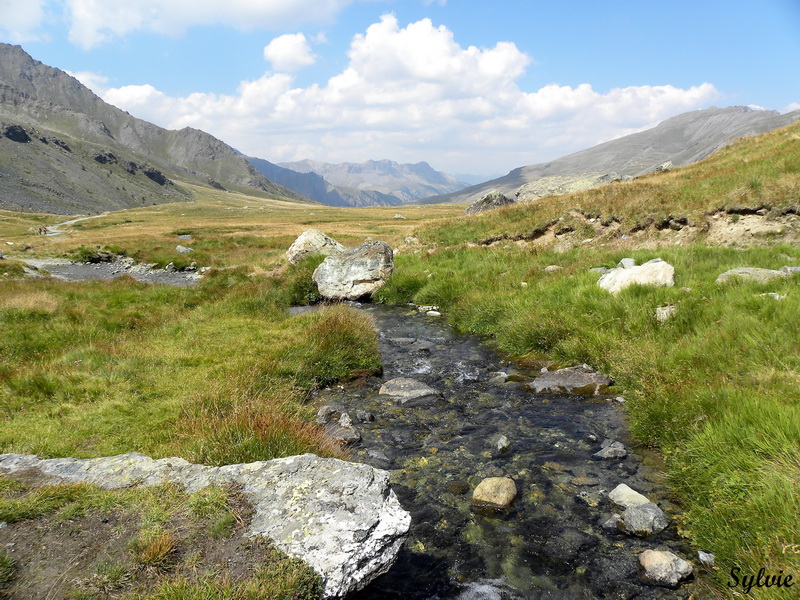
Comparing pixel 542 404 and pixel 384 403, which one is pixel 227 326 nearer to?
pixel 384 403

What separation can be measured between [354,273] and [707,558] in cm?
2047

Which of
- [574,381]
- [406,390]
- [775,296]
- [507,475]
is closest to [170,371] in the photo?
[406,390]

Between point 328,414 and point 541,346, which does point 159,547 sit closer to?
point 328,414

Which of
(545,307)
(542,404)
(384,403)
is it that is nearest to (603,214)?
(545,307)

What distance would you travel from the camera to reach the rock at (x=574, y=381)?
10.7m

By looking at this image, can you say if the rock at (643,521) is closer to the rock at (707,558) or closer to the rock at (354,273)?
the rock at (707,558)

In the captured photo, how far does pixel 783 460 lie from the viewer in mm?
5242

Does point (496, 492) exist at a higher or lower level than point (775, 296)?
lower

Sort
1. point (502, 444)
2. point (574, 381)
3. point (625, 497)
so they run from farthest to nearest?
point (574, 381) < point (502, 444) < point (625, 497)

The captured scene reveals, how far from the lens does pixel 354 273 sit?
79.2 ft

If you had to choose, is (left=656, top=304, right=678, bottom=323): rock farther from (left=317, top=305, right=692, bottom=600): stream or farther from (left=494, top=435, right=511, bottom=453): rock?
(left=494, top=435, right=511, bottom=453): rock

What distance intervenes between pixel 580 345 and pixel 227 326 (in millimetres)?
12153

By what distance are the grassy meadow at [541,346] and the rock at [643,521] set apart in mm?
284

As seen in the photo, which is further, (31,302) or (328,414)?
(31,302)
